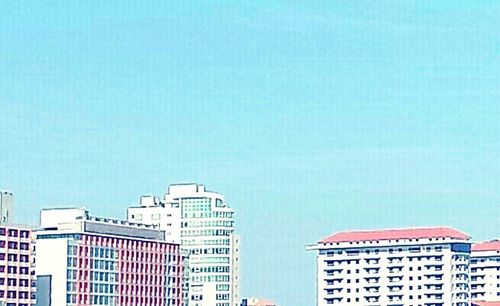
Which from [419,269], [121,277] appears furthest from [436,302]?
[121,277]

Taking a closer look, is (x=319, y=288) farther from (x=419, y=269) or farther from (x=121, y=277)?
(x=121, y=277)

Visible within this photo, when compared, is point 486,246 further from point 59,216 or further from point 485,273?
point 59,216

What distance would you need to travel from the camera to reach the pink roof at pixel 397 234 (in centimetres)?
15862

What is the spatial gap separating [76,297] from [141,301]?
10491 millimetres

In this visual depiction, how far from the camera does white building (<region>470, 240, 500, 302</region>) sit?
168 meters

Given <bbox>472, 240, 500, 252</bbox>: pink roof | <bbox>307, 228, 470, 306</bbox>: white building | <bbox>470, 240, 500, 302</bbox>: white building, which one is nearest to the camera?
<bbox>307, 228, 470, 306</bbox>: white building

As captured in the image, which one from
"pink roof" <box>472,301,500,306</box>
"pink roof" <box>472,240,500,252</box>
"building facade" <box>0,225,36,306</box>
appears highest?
"pink roof" <box>472,240,500,252</box>

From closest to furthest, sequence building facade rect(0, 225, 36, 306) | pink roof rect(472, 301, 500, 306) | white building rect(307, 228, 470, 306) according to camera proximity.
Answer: building facade rect(0, 225, 36, 306) → pink roof rect(472, 301, 500, 306) → white building rect(307, 228, 470, 306)

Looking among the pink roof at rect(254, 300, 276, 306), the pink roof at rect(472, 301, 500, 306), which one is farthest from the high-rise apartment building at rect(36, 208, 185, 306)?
the pink roof at rect(472, 301, 500, 306)

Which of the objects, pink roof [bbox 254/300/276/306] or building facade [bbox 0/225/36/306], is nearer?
building facade [bbox 0/225/36/306]

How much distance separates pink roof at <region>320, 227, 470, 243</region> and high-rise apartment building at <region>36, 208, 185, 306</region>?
977 inches

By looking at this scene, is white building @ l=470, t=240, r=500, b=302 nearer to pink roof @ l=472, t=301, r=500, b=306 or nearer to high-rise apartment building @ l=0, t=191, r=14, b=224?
pink roof @ l=472, t=301, r=500, b=306

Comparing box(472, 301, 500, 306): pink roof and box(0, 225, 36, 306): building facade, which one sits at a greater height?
box(0, 225, 36, 306): building facade

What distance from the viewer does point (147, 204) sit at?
17000cm
